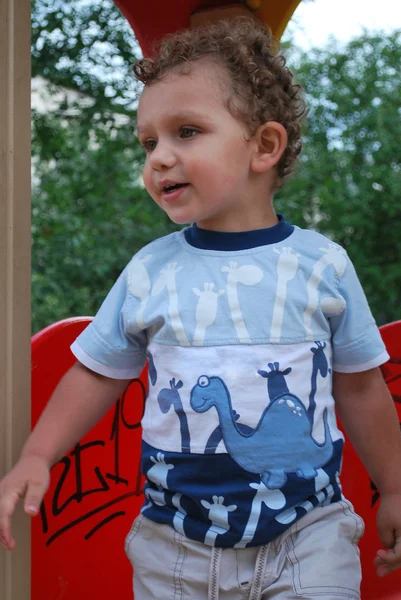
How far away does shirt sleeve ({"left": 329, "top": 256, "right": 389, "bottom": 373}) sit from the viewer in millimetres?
1273

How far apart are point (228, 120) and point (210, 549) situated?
2.15 feet

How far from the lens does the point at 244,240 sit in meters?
1.29

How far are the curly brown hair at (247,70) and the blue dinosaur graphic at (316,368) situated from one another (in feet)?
1.04

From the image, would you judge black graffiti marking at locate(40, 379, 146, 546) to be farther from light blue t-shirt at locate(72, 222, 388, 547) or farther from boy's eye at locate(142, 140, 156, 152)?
boy's eye at locate(142, 140, 156, 152)

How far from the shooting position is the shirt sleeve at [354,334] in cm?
127

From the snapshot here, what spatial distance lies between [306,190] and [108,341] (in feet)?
13.3

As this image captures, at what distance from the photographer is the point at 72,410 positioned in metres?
1.31

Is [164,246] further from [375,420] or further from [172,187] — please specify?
[375,420]

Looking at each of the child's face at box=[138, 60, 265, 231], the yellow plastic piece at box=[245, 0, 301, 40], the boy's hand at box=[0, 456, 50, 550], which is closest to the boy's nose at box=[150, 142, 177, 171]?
the child's face at box=[138, 60, 265, 231]

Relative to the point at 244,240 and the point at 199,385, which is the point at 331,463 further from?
the point at 244,240

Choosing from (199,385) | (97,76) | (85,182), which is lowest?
(199,385)

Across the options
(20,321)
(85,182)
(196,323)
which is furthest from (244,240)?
(85,182)

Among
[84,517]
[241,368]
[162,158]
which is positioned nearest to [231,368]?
[241,368]

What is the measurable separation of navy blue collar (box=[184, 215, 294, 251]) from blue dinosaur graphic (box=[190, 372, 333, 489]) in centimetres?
22
